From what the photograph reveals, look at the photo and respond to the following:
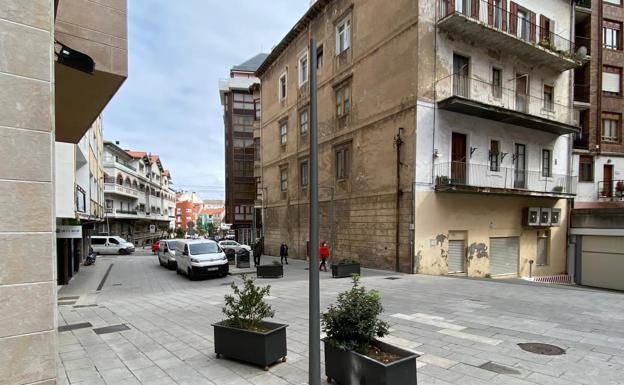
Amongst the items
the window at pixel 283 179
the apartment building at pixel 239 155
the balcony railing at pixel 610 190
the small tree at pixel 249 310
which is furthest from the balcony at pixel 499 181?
the apartment building at pixel 239 155

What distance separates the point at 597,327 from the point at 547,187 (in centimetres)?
1550

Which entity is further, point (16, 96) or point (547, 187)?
point (547, 187)

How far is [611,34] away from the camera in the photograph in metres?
25.0

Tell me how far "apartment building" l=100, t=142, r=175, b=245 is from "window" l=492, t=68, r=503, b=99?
131 ft

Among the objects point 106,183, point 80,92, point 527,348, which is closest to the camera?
point 527,348

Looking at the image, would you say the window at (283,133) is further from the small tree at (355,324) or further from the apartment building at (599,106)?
the small tree at (355,324)

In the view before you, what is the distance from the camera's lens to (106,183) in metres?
45.7

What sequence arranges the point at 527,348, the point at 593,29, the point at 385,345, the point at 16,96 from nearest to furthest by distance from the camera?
the point at 16,96
the point at 385,345
the point at 527,348
the point at 593,29

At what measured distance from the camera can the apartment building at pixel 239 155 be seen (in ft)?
166

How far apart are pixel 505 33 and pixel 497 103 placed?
320cm

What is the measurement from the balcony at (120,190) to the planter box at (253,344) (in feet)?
152

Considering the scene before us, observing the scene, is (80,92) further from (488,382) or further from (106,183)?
(106,183)

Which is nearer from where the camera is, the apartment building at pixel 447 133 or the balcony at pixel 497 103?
the apartment building at pixel 447 133

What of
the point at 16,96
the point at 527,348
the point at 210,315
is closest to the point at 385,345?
the point at 527,348
